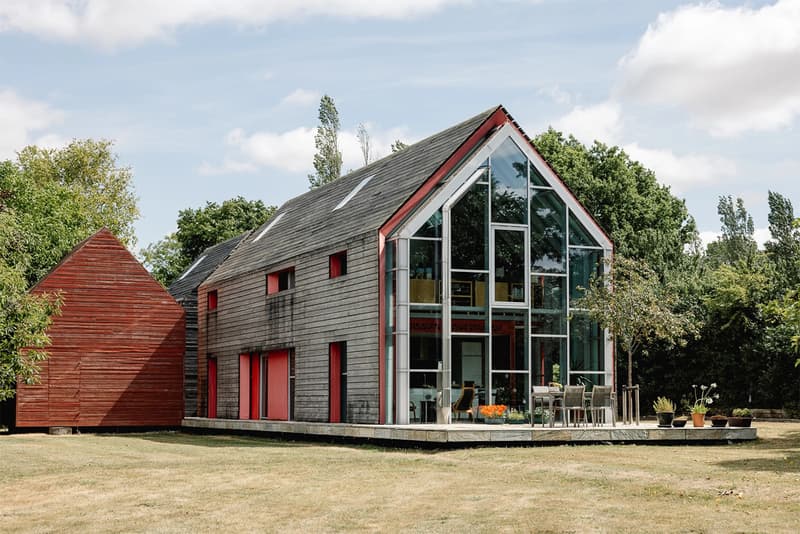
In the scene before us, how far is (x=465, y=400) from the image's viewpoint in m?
23.0

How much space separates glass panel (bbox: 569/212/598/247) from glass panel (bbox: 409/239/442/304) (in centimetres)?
333

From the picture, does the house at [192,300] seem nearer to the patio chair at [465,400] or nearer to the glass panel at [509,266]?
the patio chair at [465,400]

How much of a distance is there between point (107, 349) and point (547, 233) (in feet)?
47.3

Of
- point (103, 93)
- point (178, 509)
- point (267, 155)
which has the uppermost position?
point (267, 155)

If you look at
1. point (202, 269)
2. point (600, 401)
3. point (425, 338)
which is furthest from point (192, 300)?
point (600, 401)

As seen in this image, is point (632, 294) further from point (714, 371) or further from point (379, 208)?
point (714, 371)

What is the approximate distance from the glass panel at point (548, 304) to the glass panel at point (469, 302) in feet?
3.91

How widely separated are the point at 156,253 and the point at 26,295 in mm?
34492

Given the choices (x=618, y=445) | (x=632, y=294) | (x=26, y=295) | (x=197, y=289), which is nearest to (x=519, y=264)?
(x=632, y=294)

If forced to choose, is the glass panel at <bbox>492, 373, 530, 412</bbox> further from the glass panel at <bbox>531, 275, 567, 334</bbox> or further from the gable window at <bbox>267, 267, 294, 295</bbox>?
the gable window at <bbox>267, 267, 294, 295</bbox>

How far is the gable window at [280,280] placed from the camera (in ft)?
92.8

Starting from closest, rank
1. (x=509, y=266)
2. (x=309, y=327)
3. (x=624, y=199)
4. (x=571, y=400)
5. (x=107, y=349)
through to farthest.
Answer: (x=571, y=400) → (x=509, y=266) → (x=309, y=327) → (x=107, y=349) → (x=624, y=199)

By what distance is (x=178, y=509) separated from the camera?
12352 millimetres

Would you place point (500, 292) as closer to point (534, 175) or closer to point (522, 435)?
point (534, 175)
